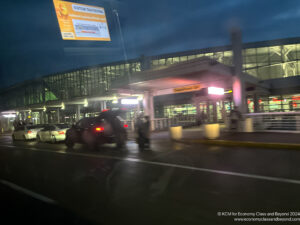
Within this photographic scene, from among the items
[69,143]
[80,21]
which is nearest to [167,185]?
[69,143]

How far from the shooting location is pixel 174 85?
18.8 m

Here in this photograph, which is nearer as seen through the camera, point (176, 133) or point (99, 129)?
point (99, 129)

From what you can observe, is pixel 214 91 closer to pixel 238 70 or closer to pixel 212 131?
pixel 238 70

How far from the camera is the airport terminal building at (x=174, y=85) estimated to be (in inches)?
639

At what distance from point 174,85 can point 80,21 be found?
874 cm

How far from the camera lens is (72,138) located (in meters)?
12.3

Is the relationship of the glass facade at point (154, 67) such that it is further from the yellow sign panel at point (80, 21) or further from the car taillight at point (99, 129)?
the car taillight at point (99, 129)

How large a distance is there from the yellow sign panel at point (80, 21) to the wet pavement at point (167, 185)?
803 centimetres

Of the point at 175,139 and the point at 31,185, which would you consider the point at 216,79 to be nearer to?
the point at 175,139

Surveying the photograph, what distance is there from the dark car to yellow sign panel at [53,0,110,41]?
534 centimetres

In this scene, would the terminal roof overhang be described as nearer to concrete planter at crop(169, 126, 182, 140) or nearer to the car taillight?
concrete planter at crop(169, 126, 182, 140)

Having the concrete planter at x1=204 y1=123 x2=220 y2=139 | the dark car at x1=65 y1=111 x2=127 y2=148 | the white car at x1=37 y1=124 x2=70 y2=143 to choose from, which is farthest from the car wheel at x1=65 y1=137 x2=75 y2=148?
the concrete planter at x1=204 y1=123 x2=220 y2=139

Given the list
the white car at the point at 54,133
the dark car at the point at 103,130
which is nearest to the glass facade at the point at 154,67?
the white car at the point at 54,133

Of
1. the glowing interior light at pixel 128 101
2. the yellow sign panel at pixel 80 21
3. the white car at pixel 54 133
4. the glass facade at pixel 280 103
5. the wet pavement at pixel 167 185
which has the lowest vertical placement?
the wet pavement at pixel 167 185
